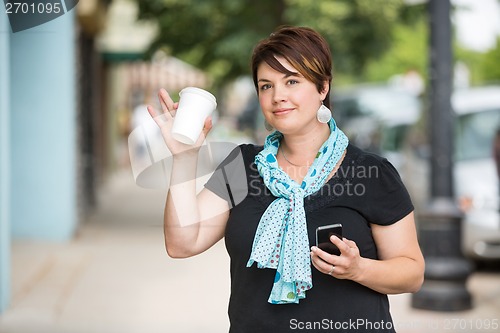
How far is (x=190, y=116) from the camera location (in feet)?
7.93

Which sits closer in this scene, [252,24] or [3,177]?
[3,177]

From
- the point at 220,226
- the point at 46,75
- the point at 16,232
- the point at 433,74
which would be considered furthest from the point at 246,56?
the point at 220,226

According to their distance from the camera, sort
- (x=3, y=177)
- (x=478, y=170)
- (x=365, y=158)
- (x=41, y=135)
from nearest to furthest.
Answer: (x=365, y=158) < (x=3, y=177) < (x=478, y=170) < (x=41, y=135)

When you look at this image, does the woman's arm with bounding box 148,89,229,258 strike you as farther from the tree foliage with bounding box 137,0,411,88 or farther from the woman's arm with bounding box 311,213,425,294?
the tree foliage with bounding box 137,0,411,88

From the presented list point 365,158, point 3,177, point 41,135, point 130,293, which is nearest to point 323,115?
point 365,158

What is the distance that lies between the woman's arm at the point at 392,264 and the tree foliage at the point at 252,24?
8.99 meters

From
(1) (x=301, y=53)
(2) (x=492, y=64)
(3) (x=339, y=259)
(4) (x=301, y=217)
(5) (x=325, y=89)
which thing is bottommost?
(3) (x=339, y=259)

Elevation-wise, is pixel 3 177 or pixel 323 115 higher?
pixel 323 115

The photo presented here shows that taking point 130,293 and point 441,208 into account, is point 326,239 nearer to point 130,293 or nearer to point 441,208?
point 441,208

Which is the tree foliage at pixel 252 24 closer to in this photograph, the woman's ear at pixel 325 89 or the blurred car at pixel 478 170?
the blurred car at pixel 478 170

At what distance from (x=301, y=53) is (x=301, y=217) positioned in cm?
50

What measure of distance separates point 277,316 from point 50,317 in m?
4.28

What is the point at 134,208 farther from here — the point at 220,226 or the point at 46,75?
the point at 220,226

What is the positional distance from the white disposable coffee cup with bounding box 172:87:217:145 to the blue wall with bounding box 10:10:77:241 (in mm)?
8522
